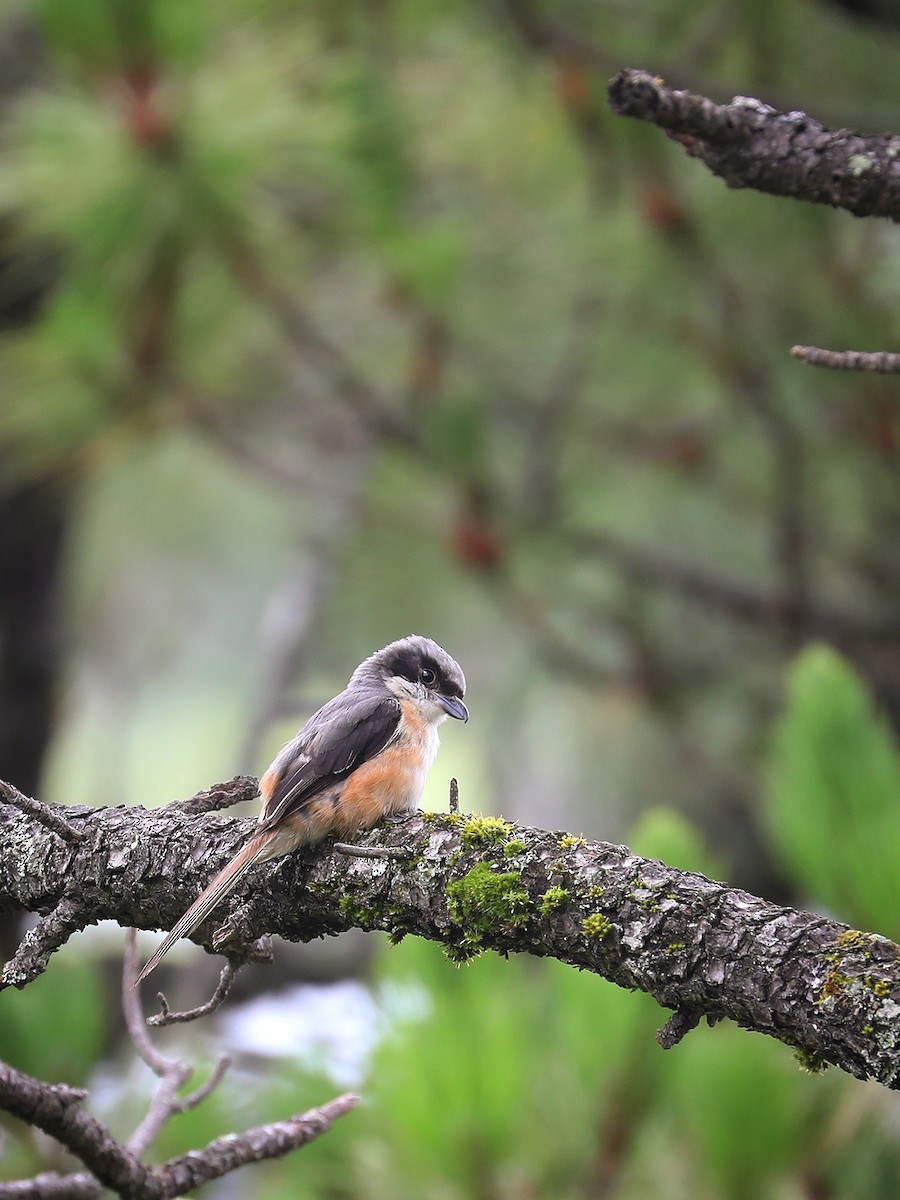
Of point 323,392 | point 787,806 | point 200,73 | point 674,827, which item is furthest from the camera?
point 323,392

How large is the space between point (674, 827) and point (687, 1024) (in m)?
1.32

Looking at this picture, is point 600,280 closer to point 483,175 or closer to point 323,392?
point 483,175

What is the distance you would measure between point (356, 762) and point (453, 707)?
626 millimetres

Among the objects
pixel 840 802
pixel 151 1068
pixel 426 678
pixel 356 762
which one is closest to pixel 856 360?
pixel 840 802

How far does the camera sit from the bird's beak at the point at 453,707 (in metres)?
3.63

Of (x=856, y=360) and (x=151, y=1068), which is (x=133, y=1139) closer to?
(x=151, y=1068)

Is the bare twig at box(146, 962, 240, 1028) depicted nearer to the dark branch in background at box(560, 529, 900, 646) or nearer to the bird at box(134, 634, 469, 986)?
the bird at box(134, 634, 469, 986)

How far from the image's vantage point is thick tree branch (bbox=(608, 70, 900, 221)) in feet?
6.43

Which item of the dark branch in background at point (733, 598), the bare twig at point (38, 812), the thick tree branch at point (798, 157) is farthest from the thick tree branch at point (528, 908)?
the dark branch in background at point (733, 598)

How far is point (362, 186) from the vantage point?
4.61m

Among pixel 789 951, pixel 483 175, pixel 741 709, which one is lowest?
pixel 741 709

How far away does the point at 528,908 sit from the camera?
6.27 feet

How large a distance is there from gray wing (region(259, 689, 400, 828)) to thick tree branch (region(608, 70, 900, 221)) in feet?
5.27

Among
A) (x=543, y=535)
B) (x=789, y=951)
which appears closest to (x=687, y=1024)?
(x=789, y=951)
